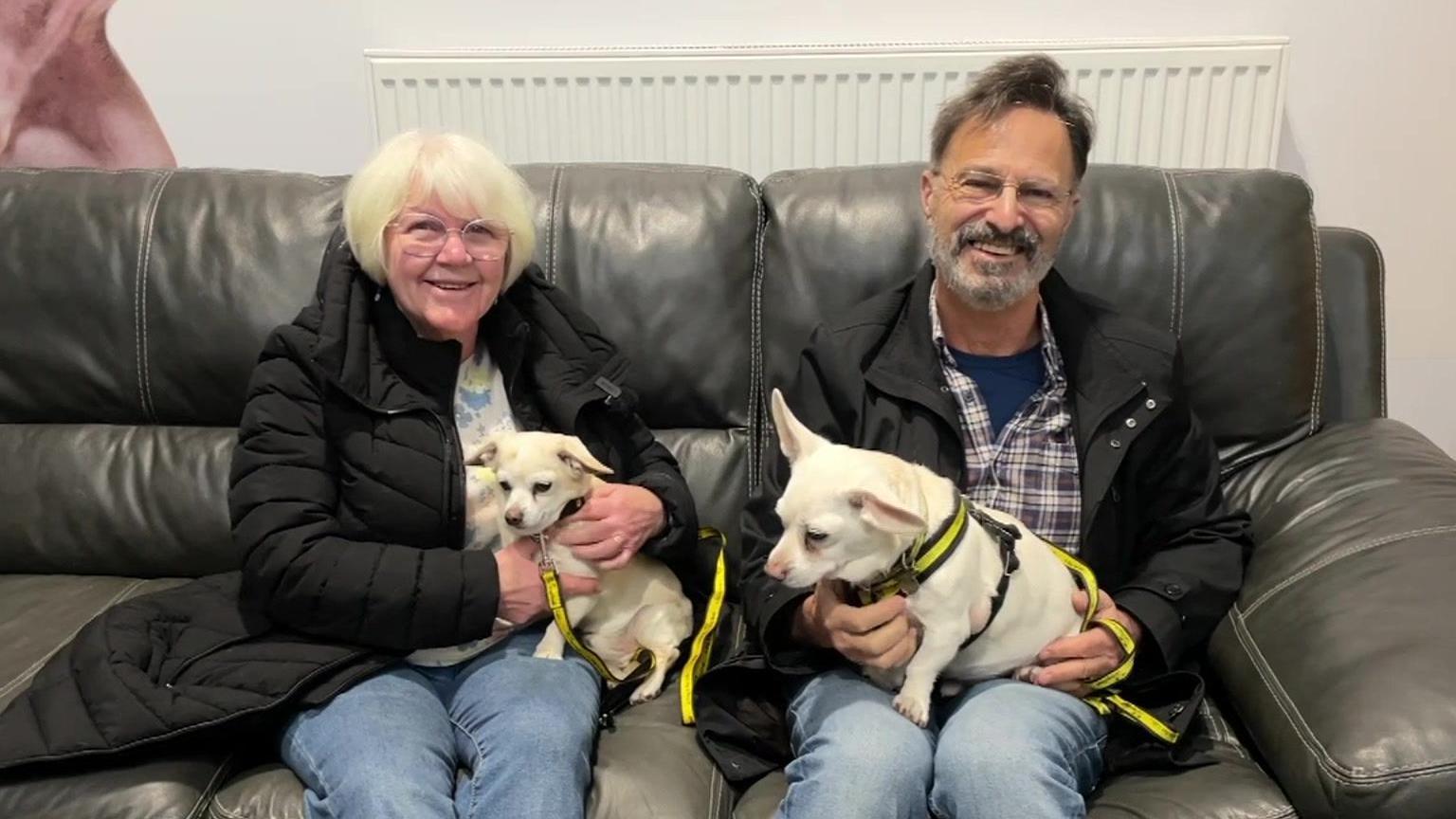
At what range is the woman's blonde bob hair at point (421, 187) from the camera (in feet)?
5.67

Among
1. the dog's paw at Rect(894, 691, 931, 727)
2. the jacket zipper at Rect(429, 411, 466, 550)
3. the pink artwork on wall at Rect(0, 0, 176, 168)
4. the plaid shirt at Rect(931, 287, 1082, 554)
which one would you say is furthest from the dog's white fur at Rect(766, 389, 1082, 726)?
the pink artwork on wall at Rect(0, 0, 176, 168)

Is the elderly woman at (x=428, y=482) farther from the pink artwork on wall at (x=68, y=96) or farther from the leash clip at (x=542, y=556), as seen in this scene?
the pink artwork on wall at (x=68, y=96)

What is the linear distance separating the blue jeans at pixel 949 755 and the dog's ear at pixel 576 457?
18.7 inches

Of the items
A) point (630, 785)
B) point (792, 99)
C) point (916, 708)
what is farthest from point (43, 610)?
point (792, 99)

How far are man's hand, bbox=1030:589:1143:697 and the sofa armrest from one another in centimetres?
20

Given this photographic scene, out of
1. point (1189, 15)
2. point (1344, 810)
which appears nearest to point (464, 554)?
point (1344, 810)

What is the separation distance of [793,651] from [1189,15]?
207 cm

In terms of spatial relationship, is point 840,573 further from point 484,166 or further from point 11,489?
point 11,489

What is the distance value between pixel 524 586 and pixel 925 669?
2.07 feet

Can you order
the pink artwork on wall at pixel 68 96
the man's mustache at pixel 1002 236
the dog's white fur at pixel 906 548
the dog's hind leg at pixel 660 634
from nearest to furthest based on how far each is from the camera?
the dog's white fur at pixel 906 548
the man's mustache at pixel 1002 236
the dog's hind leg at pixel 660 634
the pink artwork on wall at pixel 68 96

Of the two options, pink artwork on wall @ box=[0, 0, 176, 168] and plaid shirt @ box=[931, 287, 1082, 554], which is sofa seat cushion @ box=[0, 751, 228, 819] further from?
pink artwork on wall @ box=[0, 0, 176, 168]

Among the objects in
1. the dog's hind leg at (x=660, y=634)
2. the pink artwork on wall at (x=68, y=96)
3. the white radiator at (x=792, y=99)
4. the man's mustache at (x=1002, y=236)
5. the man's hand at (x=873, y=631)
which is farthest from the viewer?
the pink artwork on wall at (x=68, y=96)

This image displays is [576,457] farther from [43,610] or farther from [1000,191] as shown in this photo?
[43,610]

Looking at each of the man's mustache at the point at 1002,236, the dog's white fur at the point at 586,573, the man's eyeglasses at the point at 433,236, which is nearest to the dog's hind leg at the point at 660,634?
the dog's white fur at the point at 586,573
